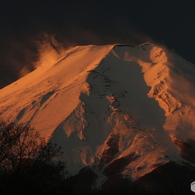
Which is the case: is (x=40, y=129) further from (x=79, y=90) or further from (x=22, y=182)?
(x=22, y=182)

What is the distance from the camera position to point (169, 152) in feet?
341

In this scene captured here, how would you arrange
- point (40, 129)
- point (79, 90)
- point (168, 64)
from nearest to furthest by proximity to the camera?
1. point (40, 129)
2. point (79, 90)
3. point (168, 64)

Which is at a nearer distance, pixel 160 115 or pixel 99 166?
pixel 99 166

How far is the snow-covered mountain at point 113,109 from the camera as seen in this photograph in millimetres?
101750

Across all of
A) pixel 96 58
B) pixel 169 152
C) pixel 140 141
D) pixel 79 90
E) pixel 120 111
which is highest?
pixel 96 58

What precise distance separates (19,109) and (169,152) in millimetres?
47534

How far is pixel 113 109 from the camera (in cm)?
12525

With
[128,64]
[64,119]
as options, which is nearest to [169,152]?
[64,119]

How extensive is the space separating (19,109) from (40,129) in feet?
49.3

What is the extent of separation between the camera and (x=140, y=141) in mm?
105375

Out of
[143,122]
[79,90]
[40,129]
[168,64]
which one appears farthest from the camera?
[168,64]

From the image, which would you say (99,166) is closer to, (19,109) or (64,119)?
(64,119)

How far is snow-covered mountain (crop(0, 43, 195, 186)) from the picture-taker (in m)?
102

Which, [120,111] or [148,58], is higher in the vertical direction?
[148,58]
